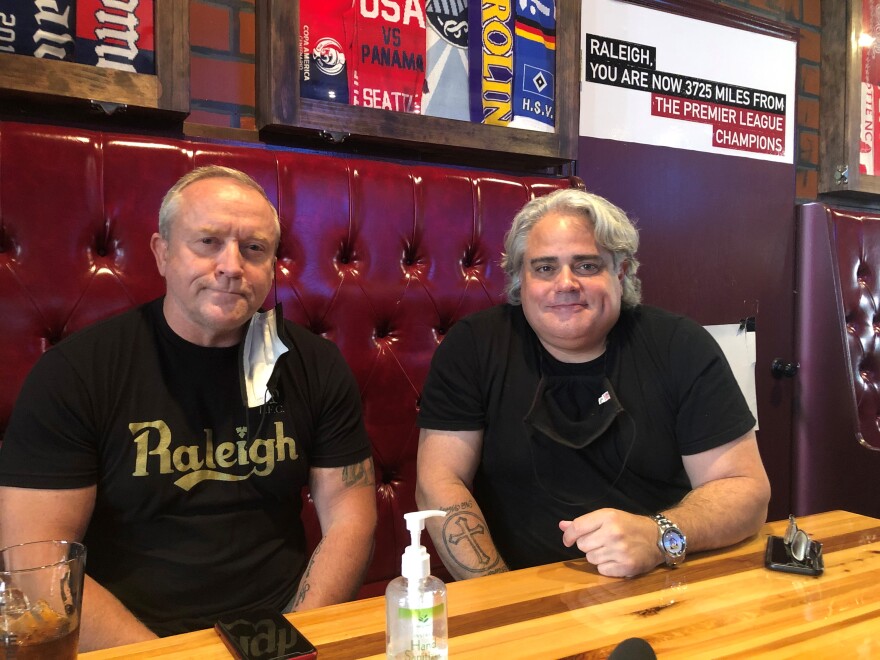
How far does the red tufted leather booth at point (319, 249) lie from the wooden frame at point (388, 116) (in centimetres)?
11

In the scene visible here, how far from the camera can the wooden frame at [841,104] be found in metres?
2.68

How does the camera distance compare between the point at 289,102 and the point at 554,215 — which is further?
the point at 289,102

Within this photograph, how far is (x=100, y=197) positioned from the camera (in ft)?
4.64

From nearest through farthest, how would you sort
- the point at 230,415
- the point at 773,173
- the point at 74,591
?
the point at 74,591
the point at 230,415
the point at 773,173

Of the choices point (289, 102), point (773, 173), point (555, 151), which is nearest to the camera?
point (289, 102)

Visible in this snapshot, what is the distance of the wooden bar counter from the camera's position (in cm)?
75

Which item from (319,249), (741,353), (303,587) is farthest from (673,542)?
(741,353)

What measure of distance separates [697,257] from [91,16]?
6.40 feet

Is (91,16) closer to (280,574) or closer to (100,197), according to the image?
(100,197)

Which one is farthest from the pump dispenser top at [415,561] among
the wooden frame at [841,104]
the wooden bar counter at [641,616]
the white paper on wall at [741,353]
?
the wooden frame at [841,104]

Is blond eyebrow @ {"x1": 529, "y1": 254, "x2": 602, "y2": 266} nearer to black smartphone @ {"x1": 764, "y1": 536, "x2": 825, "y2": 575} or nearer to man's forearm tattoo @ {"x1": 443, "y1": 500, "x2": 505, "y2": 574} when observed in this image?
man's forearm tattoo @ {"x1": 443, "y1": 500, "x2": 505, "y2": 574}

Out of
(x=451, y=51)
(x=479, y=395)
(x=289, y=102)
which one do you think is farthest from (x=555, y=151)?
(x=479, y=395)

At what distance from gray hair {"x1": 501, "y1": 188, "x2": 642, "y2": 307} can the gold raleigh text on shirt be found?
66cm

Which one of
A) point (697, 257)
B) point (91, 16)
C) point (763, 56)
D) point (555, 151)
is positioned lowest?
point (697, 257)
